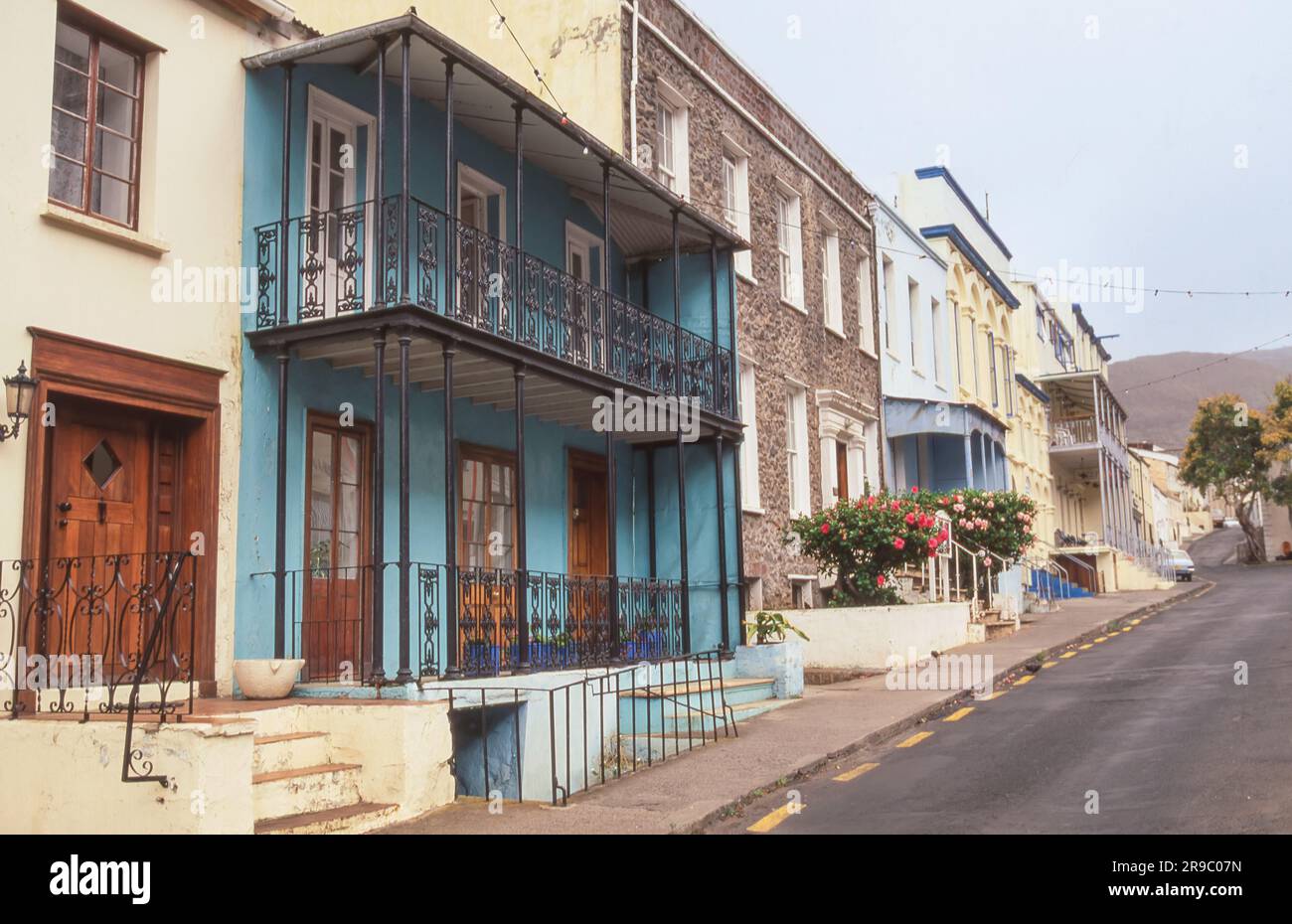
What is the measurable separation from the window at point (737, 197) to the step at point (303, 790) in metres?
11.1

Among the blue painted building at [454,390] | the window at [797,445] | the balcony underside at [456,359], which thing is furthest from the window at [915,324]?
the balcony underside at [456,359]

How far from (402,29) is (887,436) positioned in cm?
1516

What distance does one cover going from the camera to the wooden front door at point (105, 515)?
8711 mm

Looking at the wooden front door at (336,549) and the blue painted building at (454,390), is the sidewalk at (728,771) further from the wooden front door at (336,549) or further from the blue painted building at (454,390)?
the wooden front door at (336,549)

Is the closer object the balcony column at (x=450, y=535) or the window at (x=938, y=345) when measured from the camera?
the balcony column at (x=450, y=535)

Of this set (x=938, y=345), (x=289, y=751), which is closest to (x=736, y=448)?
(x=289, y=751)

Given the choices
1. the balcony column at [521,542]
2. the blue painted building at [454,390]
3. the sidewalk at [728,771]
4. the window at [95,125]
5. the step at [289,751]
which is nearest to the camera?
the sidewalk at [728,771]

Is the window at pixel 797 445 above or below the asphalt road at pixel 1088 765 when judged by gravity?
above

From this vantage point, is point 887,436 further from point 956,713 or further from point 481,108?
point 481,108

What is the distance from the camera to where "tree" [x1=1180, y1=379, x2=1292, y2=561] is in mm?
52938

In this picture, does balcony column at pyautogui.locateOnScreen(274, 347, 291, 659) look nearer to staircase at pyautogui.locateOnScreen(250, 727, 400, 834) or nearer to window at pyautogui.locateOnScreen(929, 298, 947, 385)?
staircase at pyautogui.locateOnScreen(250, 727, 400, 834)

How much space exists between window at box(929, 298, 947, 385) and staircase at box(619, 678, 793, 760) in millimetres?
14775

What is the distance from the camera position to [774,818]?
26.6ft

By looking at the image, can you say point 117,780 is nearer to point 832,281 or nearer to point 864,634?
point 864,634
